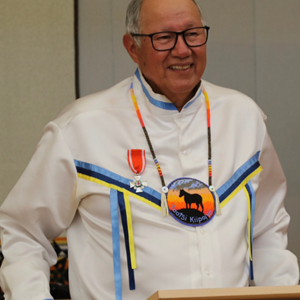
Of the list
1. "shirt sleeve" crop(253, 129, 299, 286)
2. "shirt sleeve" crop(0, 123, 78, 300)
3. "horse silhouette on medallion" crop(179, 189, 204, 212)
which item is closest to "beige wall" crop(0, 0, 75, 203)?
"shirt sleeve" crop(0, 123, 78, 300)

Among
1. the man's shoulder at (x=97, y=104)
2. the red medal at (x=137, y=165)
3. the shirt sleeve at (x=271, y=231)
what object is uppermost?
the man's shoulder at (x=97, y=104)

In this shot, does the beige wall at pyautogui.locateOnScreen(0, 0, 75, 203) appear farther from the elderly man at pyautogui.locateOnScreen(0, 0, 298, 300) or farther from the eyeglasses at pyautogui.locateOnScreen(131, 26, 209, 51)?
the eyeglasses at pyautogui.locateOnScreen(131, 26, 209, 51)

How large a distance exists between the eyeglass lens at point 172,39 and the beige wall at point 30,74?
1.57 meters

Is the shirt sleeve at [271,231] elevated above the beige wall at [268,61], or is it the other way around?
the beige wall at [268,61]

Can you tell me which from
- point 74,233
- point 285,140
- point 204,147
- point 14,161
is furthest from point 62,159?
point 285,140

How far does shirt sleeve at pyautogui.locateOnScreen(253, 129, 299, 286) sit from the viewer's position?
6.37 feet

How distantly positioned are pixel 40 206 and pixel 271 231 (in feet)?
2.84

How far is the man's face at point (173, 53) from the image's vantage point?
6.07 feet

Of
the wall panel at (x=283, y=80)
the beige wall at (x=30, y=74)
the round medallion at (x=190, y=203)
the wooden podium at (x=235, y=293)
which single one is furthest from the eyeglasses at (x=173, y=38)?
the wall panel at (x=283, y=80)

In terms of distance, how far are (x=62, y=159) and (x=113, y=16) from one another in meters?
1.79

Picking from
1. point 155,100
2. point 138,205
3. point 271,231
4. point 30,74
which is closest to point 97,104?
point 155,100

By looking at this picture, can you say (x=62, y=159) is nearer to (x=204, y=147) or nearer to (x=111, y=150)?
(x=111, y=150)

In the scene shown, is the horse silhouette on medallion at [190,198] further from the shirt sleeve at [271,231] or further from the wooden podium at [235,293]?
the wooden podium at [235,293]

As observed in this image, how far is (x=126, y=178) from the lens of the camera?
6.05ft
